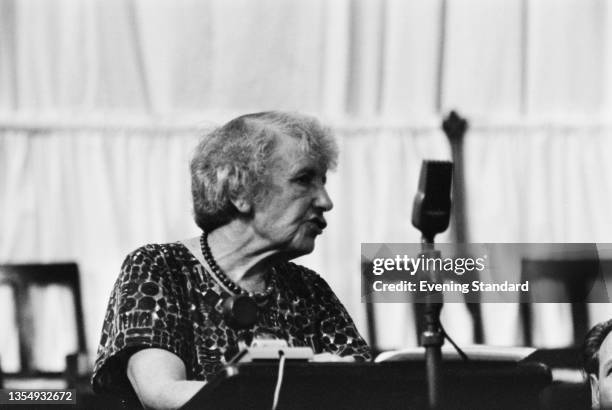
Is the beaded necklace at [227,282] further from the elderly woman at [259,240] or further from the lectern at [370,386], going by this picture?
the lectern at [370,386]

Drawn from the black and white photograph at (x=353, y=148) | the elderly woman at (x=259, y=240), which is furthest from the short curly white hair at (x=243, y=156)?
the black and white photograph at (x=353, y=148)

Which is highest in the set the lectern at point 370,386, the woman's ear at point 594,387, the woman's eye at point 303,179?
the woman's eye at point 303,179

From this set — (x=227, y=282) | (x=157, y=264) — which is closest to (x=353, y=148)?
(x=227, y=282)

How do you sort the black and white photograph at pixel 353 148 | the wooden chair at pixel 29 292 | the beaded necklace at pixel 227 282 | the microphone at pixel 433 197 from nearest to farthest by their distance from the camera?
the microphone at pixel 433 197 → the beaded necklace at pixel 227 282 → the wooden chair at pixel 29 292 → the black and white photograph at pixel 353 148

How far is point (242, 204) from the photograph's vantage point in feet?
10.6

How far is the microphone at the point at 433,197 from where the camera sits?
2.40m

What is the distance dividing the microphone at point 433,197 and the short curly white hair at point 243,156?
0.85 m

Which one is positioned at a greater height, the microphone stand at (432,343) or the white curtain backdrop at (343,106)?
the white curtain backdrop at (343,106)

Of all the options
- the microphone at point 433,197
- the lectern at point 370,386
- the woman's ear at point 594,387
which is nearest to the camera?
the lectern at point 370,386

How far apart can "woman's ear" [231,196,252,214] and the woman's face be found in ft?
0.12

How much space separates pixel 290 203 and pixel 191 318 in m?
0.39

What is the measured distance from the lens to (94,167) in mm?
4273

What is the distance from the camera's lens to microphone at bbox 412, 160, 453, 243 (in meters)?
2.40

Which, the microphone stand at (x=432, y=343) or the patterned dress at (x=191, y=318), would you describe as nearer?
the microphone stand at (x=432, y=343)
